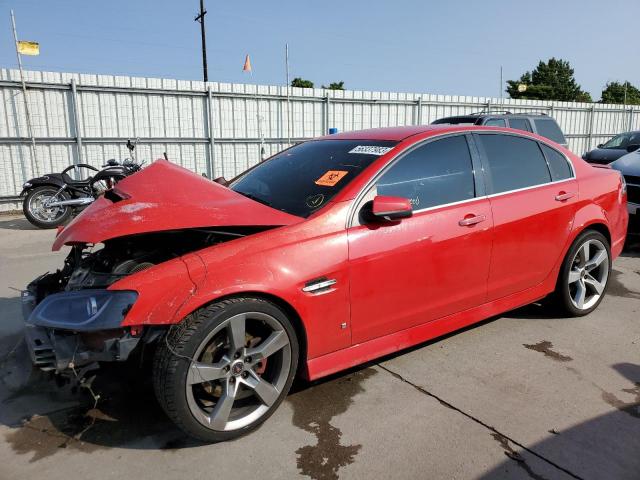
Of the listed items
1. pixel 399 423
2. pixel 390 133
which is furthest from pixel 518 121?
pixel 399 423

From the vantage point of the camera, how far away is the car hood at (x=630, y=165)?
674 cm

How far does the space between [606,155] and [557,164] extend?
8.34 m

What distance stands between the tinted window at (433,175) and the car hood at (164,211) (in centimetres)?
73

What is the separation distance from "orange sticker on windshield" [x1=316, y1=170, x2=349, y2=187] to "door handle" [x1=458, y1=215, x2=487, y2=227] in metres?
0.85

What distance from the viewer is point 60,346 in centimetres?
235

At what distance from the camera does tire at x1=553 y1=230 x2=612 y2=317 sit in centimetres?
394

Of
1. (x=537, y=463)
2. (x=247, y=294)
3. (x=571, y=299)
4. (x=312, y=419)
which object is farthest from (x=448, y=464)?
(x=571, y=299)

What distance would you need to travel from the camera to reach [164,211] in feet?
8.75

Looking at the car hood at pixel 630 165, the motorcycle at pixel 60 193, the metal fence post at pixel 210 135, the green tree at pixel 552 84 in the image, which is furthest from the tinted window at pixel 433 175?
the green tree at pixel 552 84

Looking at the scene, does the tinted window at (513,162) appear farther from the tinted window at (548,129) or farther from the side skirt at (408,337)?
the tinted window at (548,129)

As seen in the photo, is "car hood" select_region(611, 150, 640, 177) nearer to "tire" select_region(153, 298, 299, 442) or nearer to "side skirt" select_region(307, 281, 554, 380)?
"side skirt" select_region(307, 281, 554, 380)

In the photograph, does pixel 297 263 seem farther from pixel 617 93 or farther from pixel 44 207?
pixel 617 93

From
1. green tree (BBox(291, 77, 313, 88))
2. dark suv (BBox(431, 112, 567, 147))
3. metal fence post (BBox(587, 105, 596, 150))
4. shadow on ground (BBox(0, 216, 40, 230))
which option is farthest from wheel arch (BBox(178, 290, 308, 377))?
green tree (BBox(291, 77, 313, 88))

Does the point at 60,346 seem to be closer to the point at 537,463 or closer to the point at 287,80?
the point at 537,463
